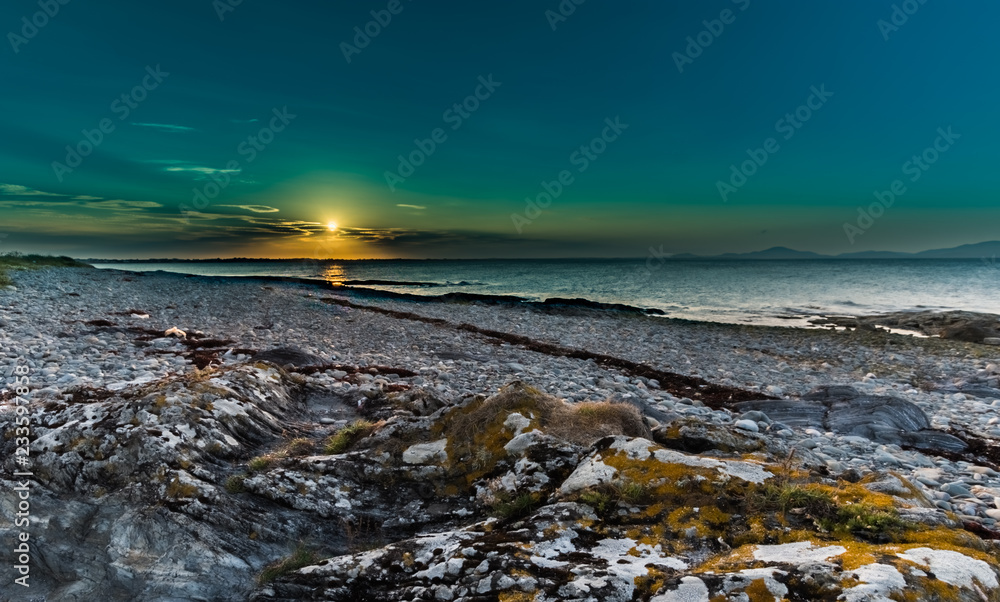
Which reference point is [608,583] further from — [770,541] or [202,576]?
[202,576]

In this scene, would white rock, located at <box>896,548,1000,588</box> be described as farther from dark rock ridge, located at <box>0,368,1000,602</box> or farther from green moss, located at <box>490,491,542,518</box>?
green moss, located at <box>490,491,542,518</box>

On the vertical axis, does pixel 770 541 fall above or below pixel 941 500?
above

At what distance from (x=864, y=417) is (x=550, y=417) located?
29.8ft

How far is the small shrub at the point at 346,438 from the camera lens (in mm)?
6766

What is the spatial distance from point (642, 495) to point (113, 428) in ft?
20.8

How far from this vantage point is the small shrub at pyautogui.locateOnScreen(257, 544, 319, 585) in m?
4.36

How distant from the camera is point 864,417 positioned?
11156mm

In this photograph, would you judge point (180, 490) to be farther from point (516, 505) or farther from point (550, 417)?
point (550, 417)

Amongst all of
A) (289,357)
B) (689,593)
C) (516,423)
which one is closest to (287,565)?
(516,423)

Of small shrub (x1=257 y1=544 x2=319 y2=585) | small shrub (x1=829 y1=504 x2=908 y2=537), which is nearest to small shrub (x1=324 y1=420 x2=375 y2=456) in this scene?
small shrub (x1=257 y1=544 x2=319 y2=585)

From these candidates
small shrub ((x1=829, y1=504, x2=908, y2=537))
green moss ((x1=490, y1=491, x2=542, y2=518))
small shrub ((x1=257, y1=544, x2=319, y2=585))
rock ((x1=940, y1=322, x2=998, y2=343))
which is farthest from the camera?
rock ((x1=940, y1=322, x2=998, y2=343))

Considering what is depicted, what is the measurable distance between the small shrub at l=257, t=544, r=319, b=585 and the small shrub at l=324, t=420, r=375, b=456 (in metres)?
1.90

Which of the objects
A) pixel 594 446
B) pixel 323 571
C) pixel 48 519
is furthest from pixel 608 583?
pixel 48 519

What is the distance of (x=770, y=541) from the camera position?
13.1 ft
